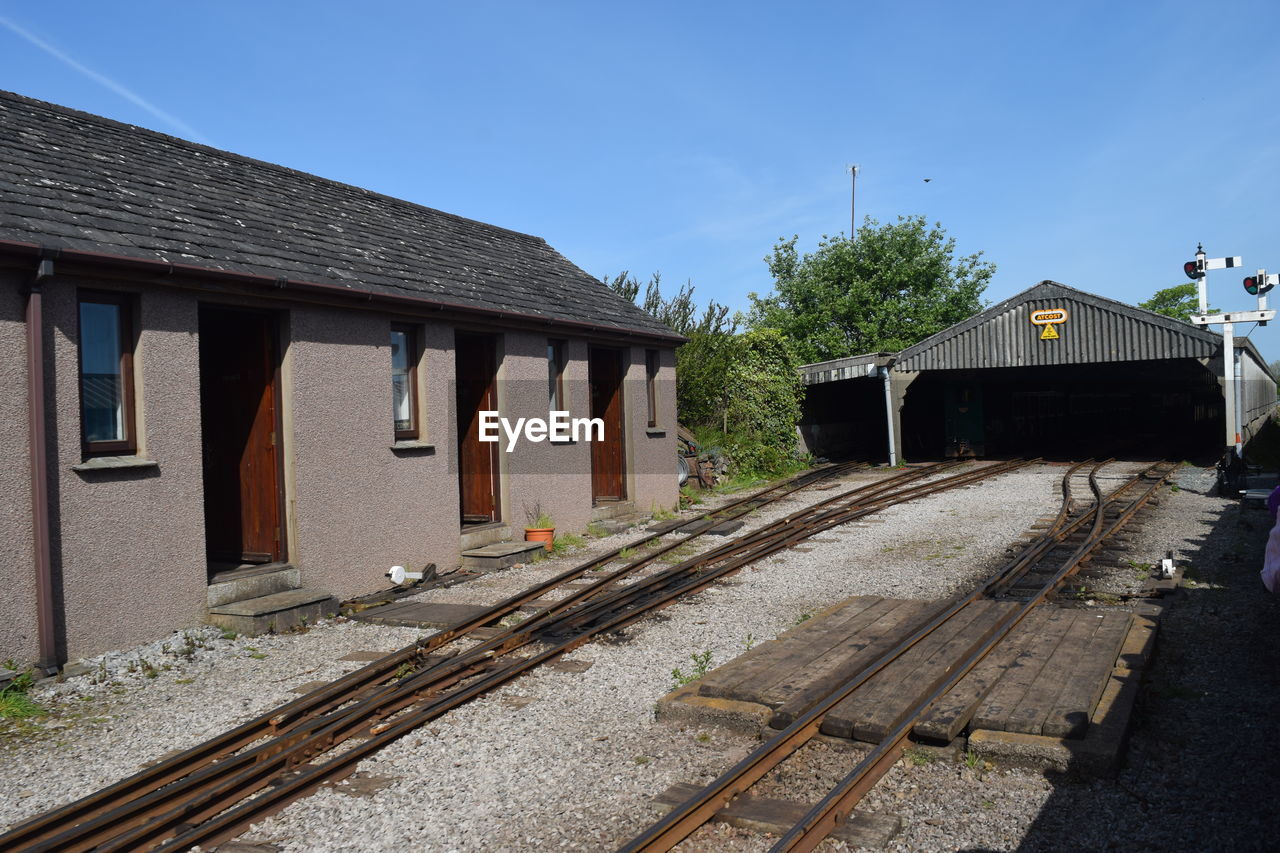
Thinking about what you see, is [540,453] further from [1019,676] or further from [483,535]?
[1019,676]

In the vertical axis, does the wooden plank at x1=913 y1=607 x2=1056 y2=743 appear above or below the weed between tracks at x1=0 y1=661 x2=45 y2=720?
above

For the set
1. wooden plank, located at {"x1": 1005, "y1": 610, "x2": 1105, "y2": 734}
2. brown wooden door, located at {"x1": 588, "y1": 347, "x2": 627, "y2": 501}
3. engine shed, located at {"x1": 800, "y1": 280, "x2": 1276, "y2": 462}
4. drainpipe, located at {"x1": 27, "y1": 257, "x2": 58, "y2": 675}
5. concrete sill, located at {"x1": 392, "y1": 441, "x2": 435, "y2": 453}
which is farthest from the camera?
engine shed, located at {"x1": 800, "y1": 280, "x2": 1276, "y2": 462}

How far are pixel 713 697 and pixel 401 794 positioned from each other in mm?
1978

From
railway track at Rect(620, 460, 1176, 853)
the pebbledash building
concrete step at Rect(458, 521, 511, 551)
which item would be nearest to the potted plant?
the pebbledash building

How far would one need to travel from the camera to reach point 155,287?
7770 mm

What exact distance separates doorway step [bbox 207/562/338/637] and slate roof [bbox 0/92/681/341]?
2.89 m

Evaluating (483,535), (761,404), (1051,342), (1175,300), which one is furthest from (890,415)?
(1175,300)

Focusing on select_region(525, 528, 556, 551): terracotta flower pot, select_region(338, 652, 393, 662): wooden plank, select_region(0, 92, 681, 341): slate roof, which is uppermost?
select_region(0, 92, 681, 341): slate roof

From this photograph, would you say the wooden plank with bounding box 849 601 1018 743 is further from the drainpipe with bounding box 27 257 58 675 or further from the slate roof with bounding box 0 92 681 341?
the slate roof with bounding box 0 92 681 341

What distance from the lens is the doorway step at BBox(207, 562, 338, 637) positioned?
26.2 ft

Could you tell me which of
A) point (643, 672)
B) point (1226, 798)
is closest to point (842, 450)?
point (643, 672)

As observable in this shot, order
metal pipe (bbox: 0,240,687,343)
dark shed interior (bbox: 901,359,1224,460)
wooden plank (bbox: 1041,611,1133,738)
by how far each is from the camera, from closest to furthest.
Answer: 1. wooden plank (bbox: 1041,611,1133,738)
2. metal pipe (bbox: 0,240,687,343)
3. dark shed interior (bbox: 901,359,1224,460)

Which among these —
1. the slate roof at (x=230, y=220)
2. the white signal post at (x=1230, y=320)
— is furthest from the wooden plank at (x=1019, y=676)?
the white signal post at (x=1230, y=320)

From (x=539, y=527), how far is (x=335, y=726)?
7209 millimetres
